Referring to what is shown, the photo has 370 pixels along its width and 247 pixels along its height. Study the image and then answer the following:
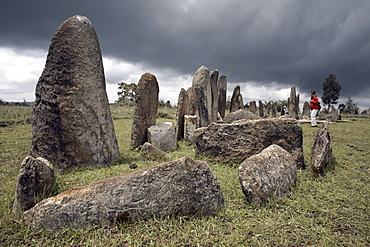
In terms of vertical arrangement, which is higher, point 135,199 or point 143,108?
point 143,108

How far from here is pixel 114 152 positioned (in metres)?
5.88

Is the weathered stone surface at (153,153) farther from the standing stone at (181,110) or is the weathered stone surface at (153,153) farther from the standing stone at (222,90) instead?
the standing stone at (222,90)

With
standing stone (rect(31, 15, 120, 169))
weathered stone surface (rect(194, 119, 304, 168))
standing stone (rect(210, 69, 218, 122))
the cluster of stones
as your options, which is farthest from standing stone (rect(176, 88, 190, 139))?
standing stone (rect(31, 15, 120, 169))

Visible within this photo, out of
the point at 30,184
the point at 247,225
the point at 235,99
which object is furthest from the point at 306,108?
the point at 30,184

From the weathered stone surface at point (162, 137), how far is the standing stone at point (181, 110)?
2125 millimetres

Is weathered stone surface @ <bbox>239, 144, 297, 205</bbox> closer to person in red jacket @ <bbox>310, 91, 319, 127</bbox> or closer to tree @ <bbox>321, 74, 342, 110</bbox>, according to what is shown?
person in red jacket @ <bbox>310, 91, 319, 127</bbox>

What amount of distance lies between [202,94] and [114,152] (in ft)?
18.4

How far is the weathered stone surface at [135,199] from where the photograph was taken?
103 inches

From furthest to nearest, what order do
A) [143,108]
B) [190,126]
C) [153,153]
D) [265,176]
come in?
[190,126] → [143,108] → [153,153] → [265,176]

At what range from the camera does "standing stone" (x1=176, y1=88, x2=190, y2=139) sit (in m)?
9.87

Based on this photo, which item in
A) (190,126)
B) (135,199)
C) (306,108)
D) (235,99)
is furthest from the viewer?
(306,108)

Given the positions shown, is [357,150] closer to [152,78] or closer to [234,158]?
[234,158]

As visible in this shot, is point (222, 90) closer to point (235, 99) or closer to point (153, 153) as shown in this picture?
point (235, 99)

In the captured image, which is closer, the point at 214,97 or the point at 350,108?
the point at 214,97
